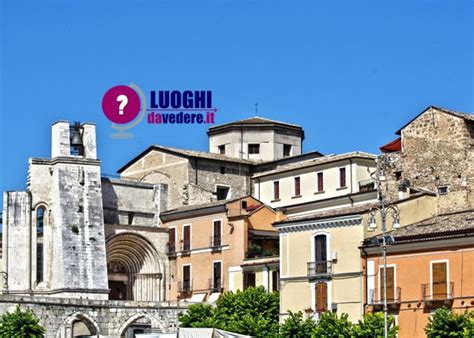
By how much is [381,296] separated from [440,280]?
3.58 m

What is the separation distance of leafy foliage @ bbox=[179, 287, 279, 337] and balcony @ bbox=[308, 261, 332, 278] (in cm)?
334

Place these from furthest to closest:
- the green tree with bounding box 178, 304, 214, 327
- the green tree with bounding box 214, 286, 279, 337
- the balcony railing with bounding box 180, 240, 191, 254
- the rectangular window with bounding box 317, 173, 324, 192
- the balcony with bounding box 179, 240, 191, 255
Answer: the balcony railing with bounding box 180, 240, 191, 254, the balcony with bounding box 179, 240, 191, 255, the rectangular window with bounding box 317, 173, 324, 192, the green tree with bounding box 178, 304, 214, 327, the green tree with bounding box 214, 286, 279, 337

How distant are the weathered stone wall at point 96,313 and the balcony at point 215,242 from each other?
389 centimetres

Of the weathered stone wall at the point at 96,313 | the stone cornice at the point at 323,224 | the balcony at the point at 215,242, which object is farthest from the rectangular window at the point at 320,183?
the stone cornice at the point at 323,224

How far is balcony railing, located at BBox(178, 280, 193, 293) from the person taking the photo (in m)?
77.8

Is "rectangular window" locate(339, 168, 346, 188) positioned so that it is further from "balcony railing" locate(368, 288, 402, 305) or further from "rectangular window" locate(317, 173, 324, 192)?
"balcony railing" locate(368, 288, 402, 305)

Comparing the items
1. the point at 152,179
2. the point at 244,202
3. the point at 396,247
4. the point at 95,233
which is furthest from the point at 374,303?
the point at 152,179

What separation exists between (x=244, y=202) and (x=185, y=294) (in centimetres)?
685

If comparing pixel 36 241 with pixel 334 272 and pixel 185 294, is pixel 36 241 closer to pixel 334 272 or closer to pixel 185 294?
pixel 185 294

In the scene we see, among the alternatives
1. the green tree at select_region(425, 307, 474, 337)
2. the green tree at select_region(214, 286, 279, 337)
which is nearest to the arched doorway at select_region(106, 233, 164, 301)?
the green tree at select_region(214, 286, 279, 337)

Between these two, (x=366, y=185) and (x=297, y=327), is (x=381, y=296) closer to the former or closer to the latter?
(x=297, y=327)

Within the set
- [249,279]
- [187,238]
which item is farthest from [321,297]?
[187,238]

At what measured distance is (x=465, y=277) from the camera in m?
55.3

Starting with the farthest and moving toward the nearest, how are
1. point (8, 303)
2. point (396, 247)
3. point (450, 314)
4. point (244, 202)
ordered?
1. point (244, 202)
2. point (8, 303)
3. point (396, 247)
4. point (450, 314)
